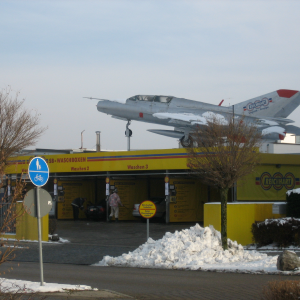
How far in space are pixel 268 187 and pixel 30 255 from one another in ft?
45.2

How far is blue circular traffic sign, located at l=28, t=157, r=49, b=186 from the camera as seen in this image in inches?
364

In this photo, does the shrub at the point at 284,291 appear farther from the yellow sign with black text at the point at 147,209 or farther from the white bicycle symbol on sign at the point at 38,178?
the yellow sign with black text at the point at 147,209

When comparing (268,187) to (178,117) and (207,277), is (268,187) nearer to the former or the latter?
(178,117)

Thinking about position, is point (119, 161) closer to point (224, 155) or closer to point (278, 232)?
point (278, 232)

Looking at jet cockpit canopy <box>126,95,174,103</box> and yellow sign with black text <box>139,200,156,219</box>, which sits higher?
jet cockpit canopy <box>126,95,174,103</box>

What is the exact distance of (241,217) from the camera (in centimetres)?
1734

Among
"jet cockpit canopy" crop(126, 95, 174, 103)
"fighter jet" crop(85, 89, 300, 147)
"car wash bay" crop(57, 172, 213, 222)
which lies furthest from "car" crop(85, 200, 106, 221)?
"jet cockpit canopy" crop(126, 95, 174, 103)

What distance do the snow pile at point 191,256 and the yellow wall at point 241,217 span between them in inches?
138

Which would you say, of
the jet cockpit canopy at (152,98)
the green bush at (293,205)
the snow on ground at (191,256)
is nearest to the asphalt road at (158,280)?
the snow on ground at (191,256)

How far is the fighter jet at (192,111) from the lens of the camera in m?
31.5

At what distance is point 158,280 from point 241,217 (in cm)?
781

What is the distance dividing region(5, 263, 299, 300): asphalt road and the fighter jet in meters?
19.7

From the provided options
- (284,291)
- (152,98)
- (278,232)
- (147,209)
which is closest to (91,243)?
(147,209)

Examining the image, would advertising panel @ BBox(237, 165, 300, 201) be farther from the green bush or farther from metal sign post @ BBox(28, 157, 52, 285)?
metal sign post @ BBox(28, 157, 52, 285)
